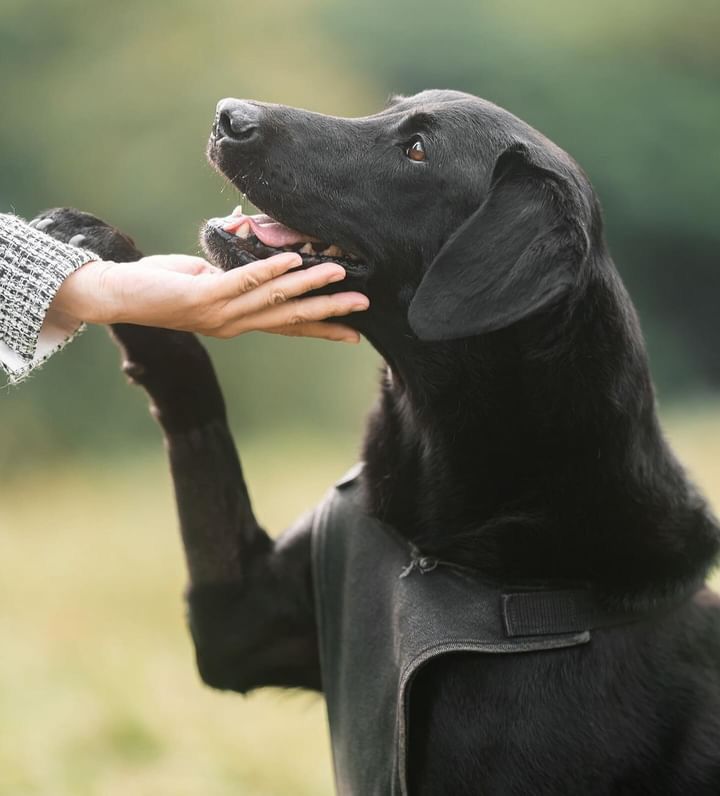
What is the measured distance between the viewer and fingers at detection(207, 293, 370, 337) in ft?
6.05

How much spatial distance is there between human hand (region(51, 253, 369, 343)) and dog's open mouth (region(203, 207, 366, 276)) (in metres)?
0.08

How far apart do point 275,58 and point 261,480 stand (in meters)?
2.65

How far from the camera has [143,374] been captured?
6.97ft

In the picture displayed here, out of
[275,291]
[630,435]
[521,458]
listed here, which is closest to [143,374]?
[275,291]

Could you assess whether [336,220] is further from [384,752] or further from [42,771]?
[42,771]

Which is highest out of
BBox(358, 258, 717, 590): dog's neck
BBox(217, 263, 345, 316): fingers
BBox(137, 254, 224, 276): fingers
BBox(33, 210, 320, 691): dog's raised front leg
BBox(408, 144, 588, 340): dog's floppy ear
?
BBox(408, 144, 588, 340): dog's floppy ear

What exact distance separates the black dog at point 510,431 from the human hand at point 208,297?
0.13 meters

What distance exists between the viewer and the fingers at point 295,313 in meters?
1.84

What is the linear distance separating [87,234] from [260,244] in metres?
0.34

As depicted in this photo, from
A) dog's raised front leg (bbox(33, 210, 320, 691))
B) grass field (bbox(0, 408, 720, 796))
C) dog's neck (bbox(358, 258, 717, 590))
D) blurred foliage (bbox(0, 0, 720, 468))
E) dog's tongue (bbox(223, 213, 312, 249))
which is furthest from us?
blurred foliage (bbox(0, 0, 720, 468))

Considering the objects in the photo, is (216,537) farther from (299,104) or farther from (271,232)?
(299,104)

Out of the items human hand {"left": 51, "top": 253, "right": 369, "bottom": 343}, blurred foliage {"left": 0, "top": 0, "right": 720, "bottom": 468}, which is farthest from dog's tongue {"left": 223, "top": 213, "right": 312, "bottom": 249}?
blurred foliage {"left": 0, "top": 0, "right": 720, "bottom": 468}

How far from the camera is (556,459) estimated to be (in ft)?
6.17

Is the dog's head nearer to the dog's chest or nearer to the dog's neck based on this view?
the dog's neck
